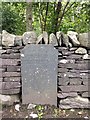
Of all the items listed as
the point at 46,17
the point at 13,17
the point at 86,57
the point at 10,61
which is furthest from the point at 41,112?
the point at 46,17

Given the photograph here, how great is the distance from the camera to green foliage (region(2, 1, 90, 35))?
3.80 m

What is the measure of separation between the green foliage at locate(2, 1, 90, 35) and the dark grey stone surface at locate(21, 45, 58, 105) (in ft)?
4.01

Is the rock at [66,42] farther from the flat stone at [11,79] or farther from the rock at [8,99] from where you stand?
the rock at [8,99]

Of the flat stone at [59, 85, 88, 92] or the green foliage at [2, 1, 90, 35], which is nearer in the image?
the flat stone at [59, 85, 88, 92]

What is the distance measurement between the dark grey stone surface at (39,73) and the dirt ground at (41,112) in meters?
0.08

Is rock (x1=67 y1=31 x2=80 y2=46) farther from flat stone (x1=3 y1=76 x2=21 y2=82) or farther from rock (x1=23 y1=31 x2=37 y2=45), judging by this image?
flat stone (x1=3 y1=76 x2=21 y2=82)

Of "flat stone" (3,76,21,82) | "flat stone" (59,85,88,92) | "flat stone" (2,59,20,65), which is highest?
"flat stone" (2,59,20,65)

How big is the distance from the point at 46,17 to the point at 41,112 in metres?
1.97

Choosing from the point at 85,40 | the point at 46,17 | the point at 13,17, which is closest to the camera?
the point at 85,40

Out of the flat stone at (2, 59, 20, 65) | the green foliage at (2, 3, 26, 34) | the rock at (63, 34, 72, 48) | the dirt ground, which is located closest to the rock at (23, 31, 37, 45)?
the flat stone at (2, 59, 20, 65)

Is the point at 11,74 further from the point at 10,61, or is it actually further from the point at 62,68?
the point at 62,68

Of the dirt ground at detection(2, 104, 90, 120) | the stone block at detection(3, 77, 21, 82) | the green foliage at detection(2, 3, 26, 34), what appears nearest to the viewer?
the dirt ground at detection(2, 104, 90, 120)

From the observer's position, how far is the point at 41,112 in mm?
2576

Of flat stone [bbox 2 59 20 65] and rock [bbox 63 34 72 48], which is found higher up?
rock [bbox 63 34 72 48]
